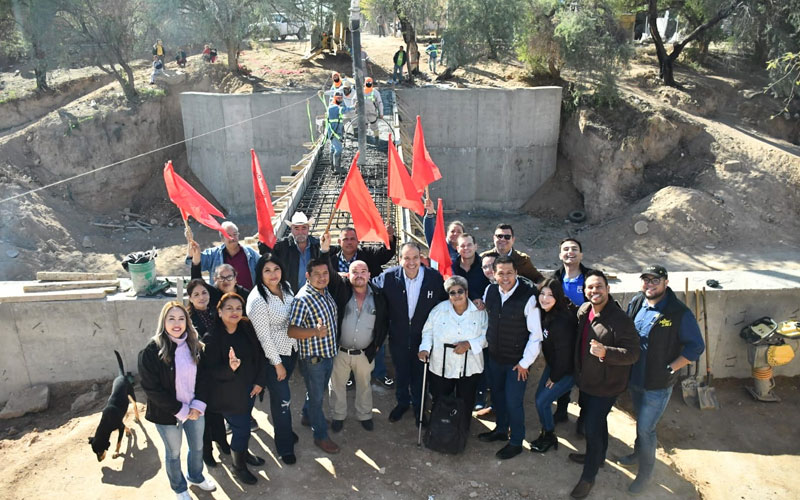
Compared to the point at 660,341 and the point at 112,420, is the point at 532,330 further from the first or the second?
the point at 112,420

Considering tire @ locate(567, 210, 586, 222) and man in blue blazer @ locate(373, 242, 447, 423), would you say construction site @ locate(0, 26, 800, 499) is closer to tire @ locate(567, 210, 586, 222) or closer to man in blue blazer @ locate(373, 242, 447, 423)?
tire @ locate(567, 210, 586, 222)

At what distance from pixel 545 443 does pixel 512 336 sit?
3.61 ft

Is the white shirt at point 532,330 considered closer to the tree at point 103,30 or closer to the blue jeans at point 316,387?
the blue jeans at point 316,387

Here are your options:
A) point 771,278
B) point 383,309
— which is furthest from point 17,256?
point 771,278

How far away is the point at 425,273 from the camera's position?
4.93 metres

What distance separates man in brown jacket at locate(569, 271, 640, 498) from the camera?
410 centimetres

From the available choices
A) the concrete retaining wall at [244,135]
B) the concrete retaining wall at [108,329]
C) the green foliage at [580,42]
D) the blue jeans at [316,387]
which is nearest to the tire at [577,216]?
the green foliage at [580,42]

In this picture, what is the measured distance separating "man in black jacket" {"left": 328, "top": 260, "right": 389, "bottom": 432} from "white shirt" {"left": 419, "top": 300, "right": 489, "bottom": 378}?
0.42 meters

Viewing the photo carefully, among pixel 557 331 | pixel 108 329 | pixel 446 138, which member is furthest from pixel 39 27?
pixel 557 331

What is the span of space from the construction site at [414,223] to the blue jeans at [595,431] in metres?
0.26

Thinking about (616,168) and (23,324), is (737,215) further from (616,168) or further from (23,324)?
(23,324)

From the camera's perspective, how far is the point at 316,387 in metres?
4.72

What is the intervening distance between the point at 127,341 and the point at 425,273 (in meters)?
3.55

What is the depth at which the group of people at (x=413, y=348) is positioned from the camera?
410 cm
